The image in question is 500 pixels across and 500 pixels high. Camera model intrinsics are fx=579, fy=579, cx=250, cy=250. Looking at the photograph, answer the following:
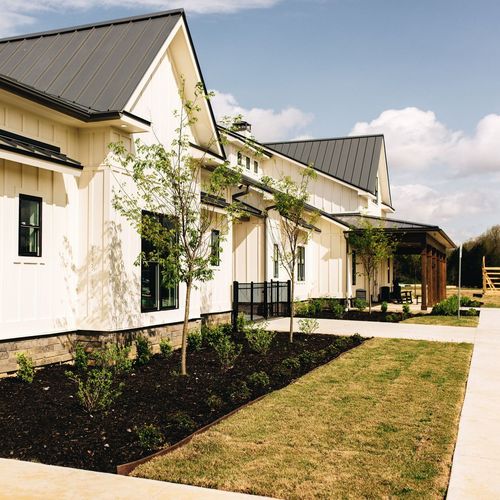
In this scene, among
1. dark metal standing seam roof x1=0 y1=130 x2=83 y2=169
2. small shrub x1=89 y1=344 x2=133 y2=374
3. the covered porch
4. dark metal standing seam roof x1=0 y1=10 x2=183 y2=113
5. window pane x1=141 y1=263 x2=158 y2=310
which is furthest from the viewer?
the covered porch

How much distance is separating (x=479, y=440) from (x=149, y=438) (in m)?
3.58

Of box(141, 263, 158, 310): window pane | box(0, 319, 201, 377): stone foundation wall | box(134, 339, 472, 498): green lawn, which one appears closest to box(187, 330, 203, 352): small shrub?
box(0, 319, 201, 377): stone foundation wall

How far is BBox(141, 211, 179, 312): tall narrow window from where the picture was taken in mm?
11273

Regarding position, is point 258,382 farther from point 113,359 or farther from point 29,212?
point 29,212

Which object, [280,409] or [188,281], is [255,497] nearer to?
[280,409]

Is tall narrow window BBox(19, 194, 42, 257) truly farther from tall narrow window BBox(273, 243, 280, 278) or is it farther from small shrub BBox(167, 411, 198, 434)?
tall narrow window BBox(273, 243, 280, 278)

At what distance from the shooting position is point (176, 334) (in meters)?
12.2

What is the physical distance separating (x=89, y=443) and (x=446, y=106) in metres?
14.0

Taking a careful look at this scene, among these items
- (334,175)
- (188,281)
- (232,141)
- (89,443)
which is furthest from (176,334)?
(334,175)

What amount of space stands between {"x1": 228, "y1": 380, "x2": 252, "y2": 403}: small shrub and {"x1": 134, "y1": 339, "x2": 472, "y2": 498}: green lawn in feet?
1.05

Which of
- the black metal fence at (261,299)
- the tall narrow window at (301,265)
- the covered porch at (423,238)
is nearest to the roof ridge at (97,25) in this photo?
the black metal fence at (261,299)

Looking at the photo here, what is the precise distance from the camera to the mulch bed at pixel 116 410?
5.75 meters

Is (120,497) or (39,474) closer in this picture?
(120,497)

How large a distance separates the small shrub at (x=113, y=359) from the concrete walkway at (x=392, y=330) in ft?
23.7
